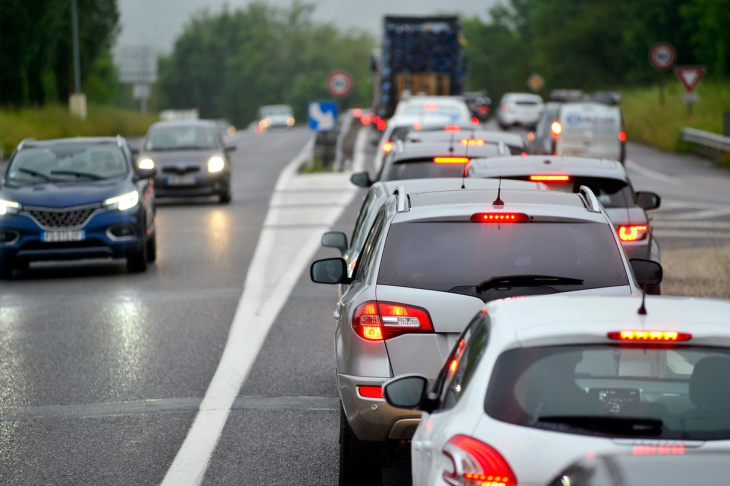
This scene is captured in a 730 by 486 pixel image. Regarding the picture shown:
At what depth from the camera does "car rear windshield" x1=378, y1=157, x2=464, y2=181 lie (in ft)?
46.2

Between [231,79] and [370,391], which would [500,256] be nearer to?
[370,391]

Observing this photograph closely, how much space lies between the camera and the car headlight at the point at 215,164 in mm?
28094

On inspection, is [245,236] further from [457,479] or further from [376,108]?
[376,108]

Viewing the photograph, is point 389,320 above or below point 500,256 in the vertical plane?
below


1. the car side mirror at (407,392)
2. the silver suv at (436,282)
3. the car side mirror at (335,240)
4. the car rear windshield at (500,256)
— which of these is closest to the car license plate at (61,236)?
the car side mirror at (335,240)

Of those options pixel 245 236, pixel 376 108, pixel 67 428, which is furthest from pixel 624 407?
pixel 376 108

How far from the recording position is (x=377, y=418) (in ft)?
21.5

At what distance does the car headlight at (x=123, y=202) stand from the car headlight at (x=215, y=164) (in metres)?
10.5

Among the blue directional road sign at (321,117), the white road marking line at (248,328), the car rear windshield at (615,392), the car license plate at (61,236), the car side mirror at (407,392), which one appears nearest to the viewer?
the car rear windshield at (615,392)

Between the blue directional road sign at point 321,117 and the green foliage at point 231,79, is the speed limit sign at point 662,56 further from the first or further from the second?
the green foliage at point 231,79

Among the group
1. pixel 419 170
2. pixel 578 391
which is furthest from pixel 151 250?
pixel 578 391

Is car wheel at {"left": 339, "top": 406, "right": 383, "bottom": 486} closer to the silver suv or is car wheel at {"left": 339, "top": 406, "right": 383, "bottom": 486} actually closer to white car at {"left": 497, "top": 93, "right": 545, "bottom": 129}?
the silver suv

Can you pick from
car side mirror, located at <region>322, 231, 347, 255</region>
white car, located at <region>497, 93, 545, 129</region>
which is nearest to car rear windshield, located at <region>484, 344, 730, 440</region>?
car side mirror, located at <region>322, 231, 347, 255</region>

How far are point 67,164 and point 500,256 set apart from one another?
1210 centimetres
